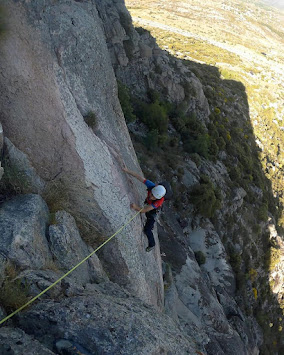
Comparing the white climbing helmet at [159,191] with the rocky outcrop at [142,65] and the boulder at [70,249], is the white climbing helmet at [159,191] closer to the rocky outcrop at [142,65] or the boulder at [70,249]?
the boulder at [70,249]

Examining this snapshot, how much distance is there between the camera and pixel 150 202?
335 inches

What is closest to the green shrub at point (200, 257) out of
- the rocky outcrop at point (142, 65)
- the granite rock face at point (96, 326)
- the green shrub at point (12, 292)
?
the granite rock face at point (96, 326)

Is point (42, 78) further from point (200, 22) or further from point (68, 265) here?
point (200, 22)

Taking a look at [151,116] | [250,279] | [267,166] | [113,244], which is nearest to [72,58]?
[113,244]

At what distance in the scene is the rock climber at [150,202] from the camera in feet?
26.4

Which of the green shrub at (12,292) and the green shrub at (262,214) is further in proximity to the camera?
the green shrub at (262,214)

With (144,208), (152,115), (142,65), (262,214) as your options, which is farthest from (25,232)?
(262,214)

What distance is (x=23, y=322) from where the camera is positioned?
4539 mm

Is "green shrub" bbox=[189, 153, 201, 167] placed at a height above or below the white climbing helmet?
below

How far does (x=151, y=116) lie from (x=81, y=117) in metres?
13.9

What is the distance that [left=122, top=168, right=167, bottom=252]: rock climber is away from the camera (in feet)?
26.4

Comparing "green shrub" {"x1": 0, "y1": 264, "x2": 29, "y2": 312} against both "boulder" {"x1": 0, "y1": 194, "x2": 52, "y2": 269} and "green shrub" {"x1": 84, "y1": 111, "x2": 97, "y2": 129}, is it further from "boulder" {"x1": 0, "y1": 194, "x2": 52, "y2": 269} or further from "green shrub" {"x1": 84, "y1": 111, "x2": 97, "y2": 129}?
"green shrub" {"x1": 84, "y1": 111, "x2": 97, "y2": 129}

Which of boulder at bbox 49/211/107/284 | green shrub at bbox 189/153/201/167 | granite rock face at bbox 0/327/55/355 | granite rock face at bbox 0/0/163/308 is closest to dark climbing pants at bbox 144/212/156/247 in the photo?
granite rock face at bbox 0/0/163/308

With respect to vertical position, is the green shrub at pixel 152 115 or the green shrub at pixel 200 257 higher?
the green shrub at pixel 152 115
